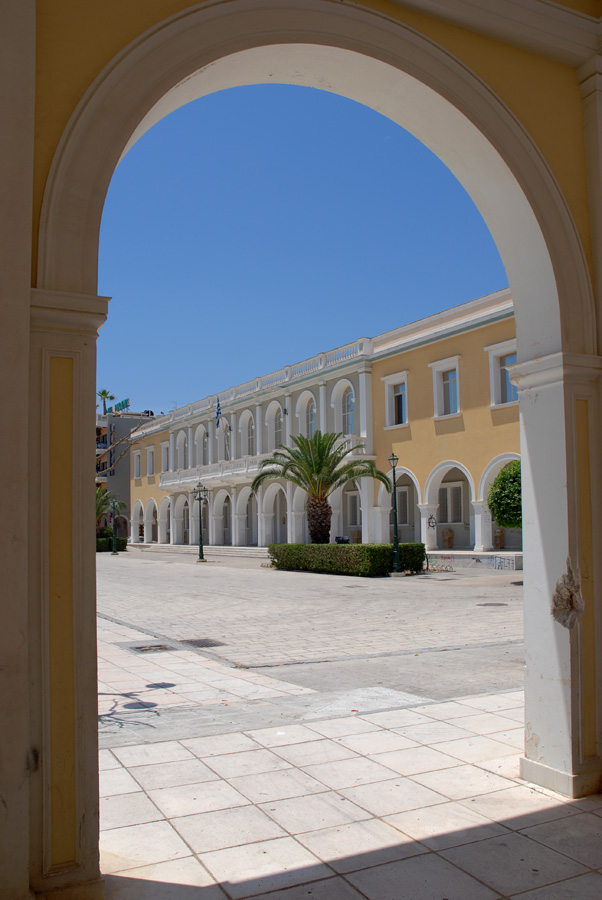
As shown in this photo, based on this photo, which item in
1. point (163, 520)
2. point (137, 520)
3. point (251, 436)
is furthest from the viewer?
point (137, 520)

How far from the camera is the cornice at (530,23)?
410 centimetres

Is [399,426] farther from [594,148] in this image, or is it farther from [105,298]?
[105,298]

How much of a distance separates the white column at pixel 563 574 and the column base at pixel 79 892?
8.18 feet

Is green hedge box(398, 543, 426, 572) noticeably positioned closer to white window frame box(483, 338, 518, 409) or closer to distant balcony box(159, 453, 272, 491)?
white window frame box(483, 338, 518, 409)

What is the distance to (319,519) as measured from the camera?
2642 cm

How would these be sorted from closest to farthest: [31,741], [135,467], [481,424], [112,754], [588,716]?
[31,741], [588,716], [112,754], [481,424], [135,467]

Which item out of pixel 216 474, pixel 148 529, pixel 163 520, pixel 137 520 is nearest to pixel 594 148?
pixel 216 474

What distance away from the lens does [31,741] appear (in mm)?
2852

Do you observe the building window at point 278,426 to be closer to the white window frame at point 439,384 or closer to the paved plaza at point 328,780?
the white window frame at point 439,384

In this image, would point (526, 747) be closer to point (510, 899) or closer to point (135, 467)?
point (510, 899)

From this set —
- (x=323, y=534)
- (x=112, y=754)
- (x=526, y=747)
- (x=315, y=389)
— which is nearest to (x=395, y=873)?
(x=526, y=747)

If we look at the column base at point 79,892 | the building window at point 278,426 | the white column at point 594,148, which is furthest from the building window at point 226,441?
the column base at point 79,892

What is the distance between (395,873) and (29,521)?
2.13m

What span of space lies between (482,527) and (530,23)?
22.2 meters
